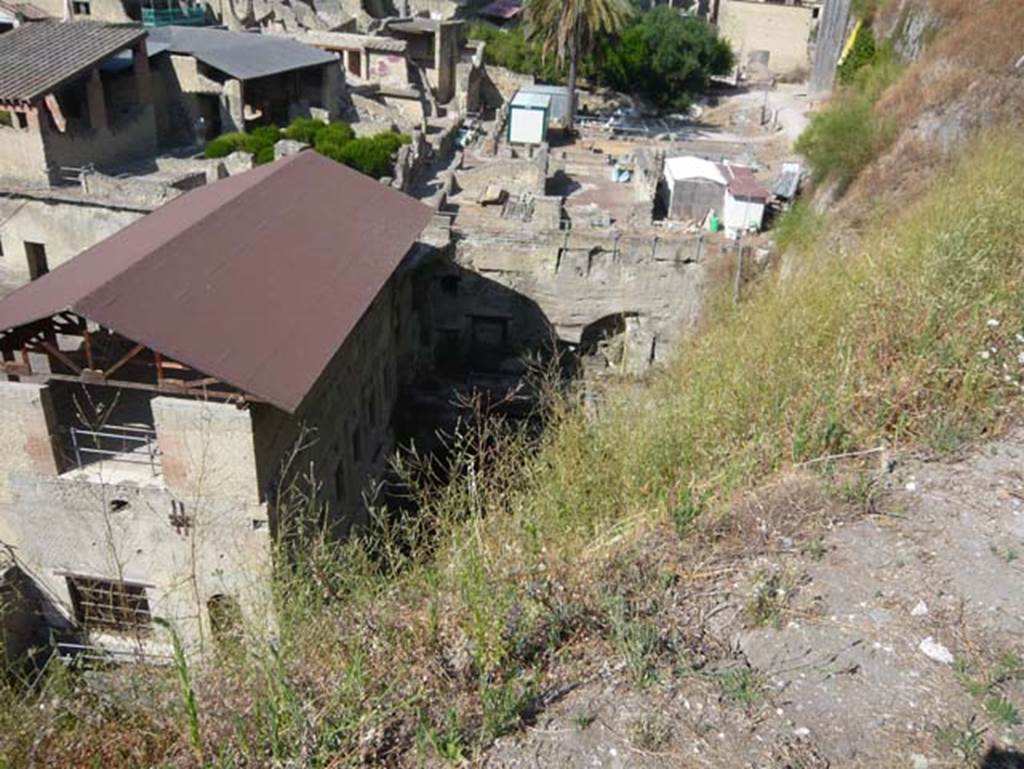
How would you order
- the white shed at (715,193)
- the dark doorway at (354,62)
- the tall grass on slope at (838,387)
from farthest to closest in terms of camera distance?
1. the dark doorway at (354,62)
2. the white shed at (715,193)
3. the tall grass on slope at (838,387)

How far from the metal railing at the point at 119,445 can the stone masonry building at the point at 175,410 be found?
0.09 feet

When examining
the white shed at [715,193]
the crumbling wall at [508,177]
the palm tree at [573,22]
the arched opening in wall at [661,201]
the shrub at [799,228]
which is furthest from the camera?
the palm tree at [573,22]

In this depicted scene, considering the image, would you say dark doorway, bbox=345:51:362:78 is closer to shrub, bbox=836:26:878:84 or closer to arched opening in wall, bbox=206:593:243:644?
shrub, bbox=836:26:878:84

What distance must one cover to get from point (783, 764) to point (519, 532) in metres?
2.42

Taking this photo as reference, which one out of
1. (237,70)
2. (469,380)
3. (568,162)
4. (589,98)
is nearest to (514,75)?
(589,98)

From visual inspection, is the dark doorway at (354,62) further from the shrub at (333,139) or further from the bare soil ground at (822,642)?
the bare soil ground at (822,642)

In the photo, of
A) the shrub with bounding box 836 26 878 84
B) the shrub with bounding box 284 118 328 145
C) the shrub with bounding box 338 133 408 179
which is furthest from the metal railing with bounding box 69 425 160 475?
the shrub with bounding box 836 26 878 84

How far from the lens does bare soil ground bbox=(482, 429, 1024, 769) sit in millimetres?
4176

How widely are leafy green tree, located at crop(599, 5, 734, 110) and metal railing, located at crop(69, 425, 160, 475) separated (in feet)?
124

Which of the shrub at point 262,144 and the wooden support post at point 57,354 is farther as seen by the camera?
the shrub at point 262,144

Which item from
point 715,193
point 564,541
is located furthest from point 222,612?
point 715,193

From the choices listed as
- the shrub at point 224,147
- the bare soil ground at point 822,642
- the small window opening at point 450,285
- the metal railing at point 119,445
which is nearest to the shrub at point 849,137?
the small window opening at point 450,285

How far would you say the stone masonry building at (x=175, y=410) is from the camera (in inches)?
355

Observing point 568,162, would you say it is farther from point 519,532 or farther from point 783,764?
point 783,764
